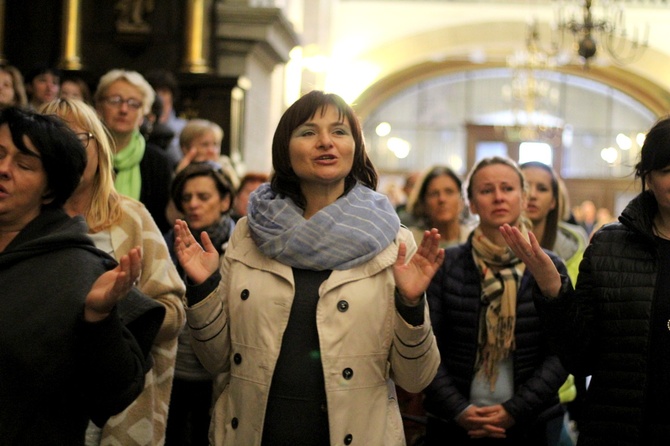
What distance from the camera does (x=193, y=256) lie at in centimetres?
296

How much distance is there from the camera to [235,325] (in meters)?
3.00

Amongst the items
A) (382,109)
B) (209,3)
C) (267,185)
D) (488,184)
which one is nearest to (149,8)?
(209,3)

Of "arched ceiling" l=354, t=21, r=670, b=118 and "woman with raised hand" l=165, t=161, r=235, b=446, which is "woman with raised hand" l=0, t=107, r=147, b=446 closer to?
"woman with raised hand" l=165, t=161, r=235, b=446

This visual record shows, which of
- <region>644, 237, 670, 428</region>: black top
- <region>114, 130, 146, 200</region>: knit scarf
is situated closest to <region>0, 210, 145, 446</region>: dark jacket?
<region>644, 237, 670, 428</region>: black top

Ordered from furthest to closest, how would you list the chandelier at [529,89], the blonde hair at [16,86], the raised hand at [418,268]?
1. the chandelier at [529,89]
2. the blonde hair at [16,86]
3. the raised hand at [418,268]

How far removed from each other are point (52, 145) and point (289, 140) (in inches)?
29.1

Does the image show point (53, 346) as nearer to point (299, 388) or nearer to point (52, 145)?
point (52, 145)

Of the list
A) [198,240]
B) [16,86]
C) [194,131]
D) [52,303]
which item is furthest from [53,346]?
[194,131]

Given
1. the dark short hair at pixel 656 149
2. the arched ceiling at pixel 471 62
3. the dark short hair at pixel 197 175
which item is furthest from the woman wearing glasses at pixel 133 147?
the arched ceiling at pixel 471 62

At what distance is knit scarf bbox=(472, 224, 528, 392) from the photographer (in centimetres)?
388

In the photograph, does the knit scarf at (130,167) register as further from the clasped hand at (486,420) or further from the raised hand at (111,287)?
the raised hand at (111,287)

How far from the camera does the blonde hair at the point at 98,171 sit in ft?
11.0

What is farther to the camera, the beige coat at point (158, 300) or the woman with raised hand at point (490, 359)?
the woman with raised hand at point (490, 359)

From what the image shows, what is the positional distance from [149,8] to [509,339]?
6708 mm
